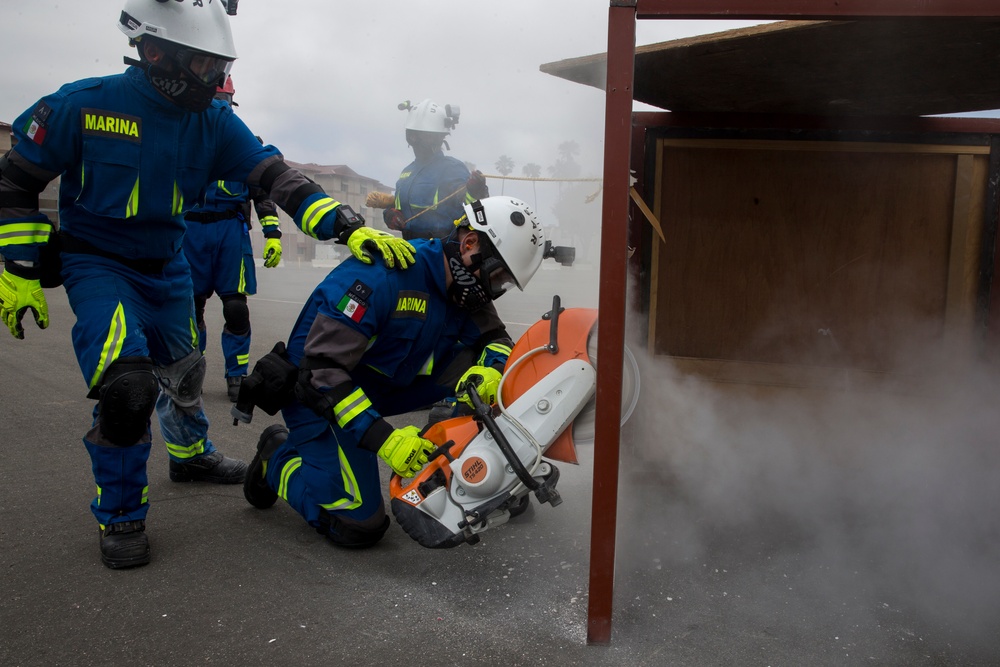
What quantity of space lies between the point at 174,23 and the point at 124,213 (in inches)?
26.9

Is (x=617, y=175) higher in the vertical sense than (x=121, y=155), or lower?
lower

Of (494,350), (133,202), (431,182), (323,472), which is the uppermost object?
(431,182)

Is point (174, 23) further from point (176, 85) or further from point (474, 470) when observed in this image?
point (474, 470)

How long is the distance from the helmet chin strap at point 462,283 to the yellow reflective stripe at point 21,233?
1.40m

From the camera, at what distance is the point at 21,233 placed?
8.71 feet

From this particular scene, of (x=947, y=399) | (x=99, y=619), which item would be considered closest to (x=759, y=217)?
(x=947, y=399)

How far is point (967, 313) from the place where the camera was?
3.25 meters

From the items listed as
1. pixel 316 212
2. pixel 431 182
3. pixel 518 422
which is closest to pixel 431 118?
pixel 431 182

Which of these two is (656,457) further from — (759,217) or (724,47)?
(724,47)

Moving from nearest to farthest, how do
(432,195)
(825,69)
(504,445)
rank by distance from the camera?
(504,445) → (825,69) → (432,195)

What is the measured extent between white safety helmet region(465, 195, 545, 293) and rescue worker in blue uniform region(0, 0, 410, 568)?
12.1 inches

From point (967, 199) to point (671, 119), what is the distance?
1.24 meters

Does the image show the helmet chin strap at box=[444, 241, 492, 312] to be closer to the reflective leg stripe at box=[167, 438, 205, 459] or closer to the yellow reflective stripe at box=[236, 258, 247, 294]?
Answer: the reflective leg stripe at box=[167, 438, 205, 459]

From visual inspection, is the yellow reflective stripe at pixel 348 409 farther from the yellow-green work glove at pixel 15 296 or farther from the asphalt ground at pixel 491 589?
the yellow-green work glove at pixel 15 296
